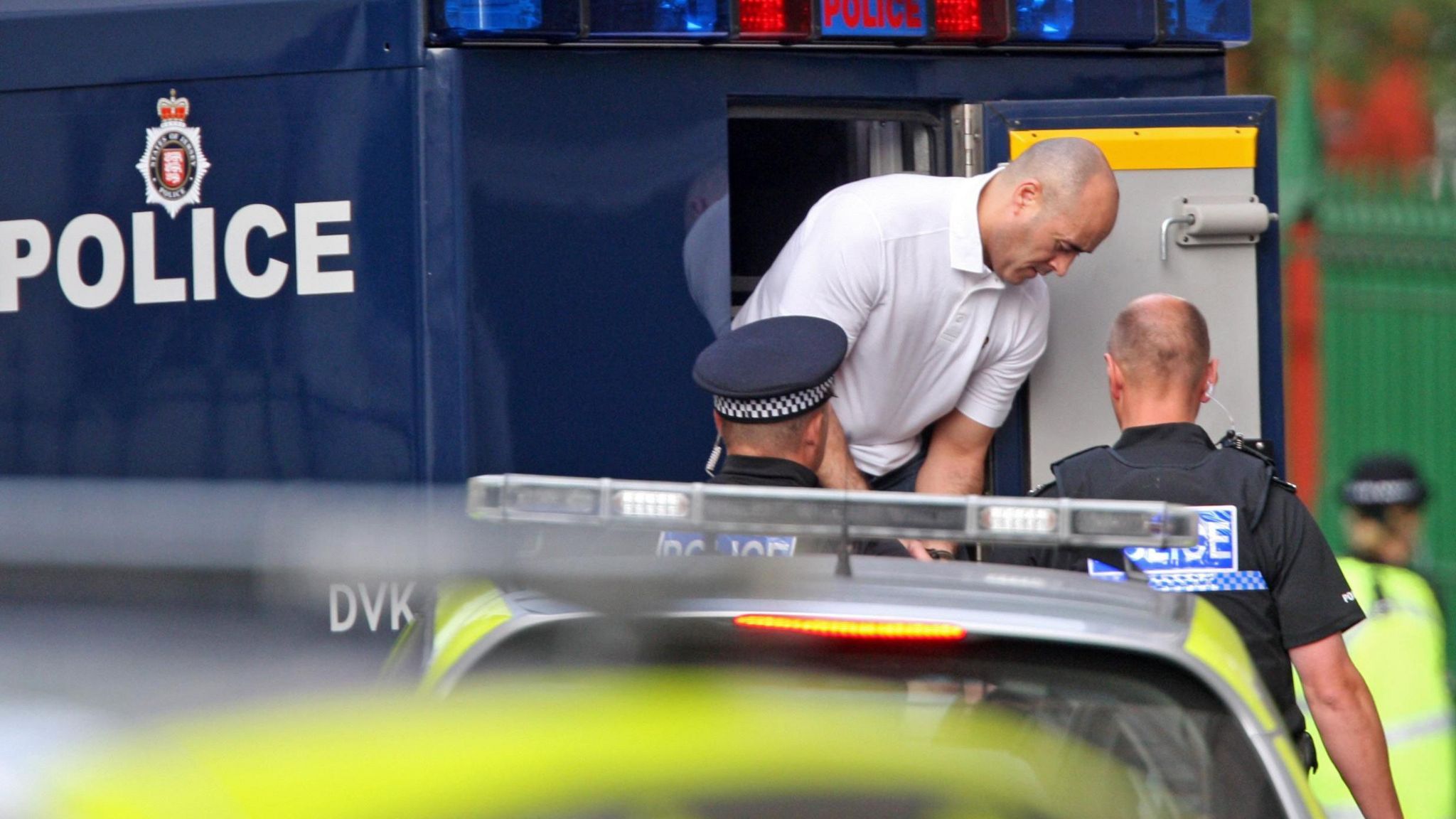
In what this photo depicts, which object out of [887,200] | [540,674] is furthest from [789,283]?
[540,674]

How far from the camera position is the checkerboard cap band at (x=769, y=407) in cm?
385

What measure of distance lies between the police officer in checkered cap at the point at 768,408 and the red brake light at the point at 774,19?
80cm

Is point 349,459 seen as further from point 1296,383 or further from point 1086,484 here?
point 1296,383

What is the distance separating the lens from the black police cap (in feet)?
21.1

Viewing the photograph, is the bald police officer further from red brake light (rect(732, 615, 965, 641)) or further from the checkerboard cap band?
red brake light (rect(732, 615, 965, 641))

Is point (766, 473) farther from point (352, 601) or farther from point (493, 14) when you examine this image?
point (352, 601)

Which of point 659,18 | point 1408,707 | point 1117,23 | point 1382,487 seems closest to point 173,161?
point 659,18

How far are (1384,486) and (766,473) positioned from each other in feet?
10.8

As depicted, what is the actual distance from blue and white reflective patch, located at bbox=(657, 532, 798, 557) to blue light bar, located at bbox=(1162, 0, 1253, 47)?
2113 mm

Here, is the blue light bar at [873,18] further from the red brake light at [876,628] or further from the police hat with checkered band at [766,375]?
the red brake light at [876,628]

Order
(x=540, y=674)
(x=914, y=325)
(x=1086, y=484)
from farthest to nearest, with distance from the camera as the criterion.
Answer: (x=914, y=325) → (x=1086, y=484) → (x=540, y=674)

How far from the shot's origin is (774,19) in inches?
174

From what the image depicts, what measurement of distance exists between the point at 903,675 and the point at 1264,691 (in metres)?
0.57

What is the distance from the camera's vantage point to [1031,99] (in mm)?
4785
